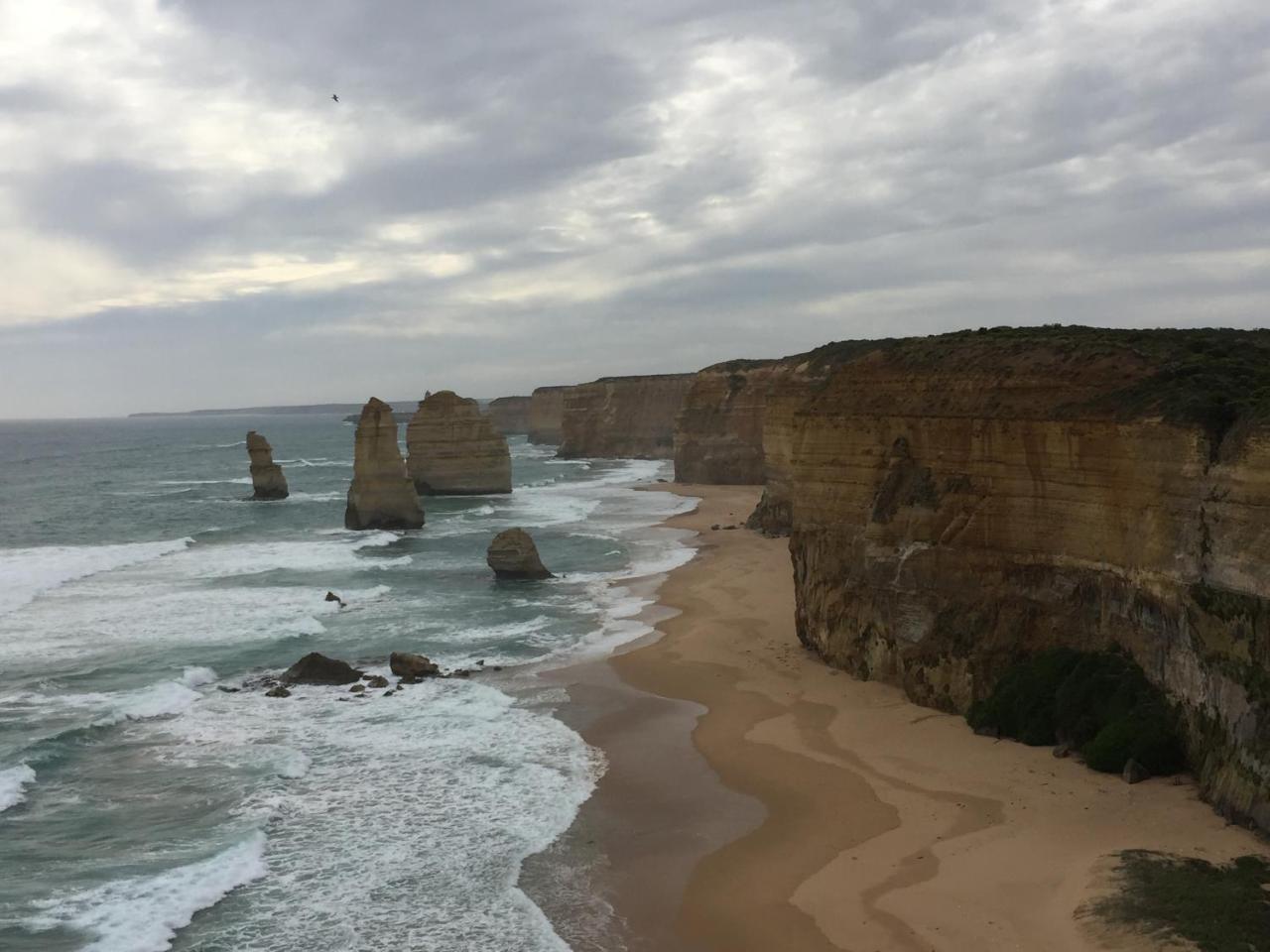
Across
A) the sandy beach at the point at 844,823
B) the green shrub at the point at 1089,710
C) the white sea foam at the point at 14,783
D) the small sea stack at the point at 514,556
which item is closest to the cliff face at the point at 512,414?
the small sea stack at the point at 514,556

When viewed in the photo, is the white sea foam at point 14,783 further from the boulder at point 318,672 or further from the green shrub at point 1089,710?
the green shrub at point 1089,710

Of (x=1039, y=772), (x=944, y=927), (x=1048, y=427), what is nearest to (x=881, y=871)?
(x=944, y=927)

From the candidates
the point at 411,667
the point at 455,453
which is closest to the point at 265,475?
the point at 455,453

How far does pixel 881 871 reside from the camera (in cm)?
1429

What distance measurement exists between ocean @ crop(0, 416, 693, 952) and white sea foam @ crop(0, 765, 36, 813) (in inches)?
2.2

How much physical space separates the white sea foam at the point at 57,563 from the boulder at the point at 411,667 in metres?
17.0

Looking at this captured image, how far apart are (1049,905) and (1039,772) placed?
4146 millimetres

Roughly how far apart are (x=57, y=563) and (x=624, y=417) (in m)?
71.6

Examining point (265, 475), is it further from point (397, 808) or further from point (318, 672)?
point (397, 808)

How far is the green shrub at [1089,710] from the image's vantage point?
15.8 m

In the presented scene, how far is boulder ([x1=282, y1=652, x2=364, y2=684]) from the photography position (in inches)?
1000

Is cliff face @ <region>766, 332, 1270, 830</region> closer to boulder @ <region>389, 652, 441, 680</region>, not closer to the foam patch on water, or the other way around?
the foam patch on water

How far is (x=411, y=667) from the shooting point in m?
25.8

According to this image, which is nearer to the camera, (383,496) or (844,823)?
(844,823)
